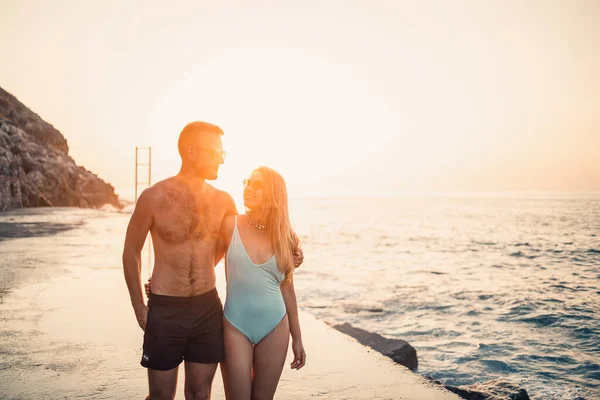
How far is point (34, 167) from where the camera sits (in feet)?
164

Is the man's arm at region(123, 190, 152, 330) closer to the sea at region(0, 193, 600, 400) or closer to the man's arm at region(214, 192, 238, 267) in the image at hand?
the man's arm at region(214, 192, 238, 267)

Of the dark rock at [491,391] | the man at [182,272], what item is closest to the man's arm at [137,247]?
the man at [182,272]

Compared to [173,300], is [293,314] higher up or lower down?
lower down

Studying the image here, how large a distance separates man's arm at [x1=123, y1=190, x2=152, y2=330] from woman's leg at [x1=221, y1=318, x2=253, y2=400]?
58 centimetres

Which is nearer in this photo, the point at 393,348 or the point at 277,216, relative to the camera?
the point at 277,216

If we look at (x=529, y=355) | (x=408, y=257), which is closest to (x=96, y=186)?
(x=408, y=257)

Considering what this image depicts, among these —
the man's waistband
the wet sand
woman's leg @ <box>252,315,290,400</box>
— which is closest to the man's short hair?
the man's waistband

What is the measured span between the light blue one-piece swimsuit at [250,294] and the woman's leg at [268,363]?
0.05m

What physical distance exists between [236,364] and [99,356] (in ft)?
10.4

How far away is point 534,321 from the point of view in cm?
1292

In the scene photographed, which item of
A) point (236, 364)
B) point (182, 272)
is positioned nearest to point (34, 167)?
point (182, 272)

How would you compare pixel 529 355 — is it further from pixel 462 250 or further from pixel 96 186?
pixel 96 186

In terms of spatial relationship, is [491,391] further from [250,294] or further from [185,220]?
[185,220]

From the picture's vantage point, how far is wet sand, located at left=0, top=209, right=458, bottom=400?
4531 mm
